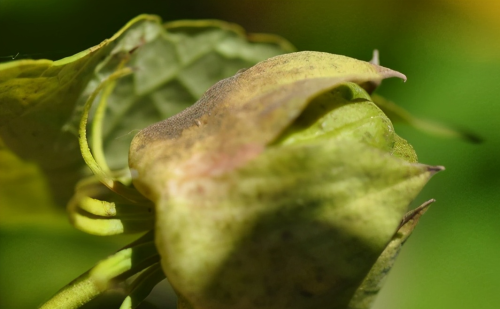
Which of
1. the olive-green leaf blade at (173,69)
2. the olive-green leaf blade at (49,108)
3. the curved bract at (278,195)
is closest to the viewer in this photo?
the curved bract at (278,195)

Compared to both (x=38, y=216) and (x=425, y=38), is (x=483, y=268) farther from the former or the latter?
(x=38, y=216)

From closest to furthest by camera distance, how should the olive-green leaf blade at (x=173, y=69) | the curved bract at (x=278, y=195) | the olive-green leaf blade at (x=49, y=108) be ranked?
1. the curved bract at (x=278, y=195)
2. the olive-green leaf blade at (x=49, y=108)
3. the olive-green leaf blade at (x=173, y=69)

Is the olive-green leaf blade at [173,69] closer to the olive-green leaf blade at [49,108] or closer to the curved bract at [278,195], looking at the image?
the olive-green leaf blade at [49,108]

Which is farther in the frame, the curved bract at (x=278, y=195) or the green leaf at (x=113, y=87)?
the green leaf at (x=113, y=87)

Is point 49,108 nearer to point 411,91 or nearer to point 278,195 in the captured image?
point 278,195

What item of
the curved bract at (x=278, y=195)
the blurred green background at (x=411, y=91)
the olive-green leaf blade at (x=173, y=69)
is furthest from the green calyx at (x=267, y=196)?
the blurred green background at (x=411, y=91)

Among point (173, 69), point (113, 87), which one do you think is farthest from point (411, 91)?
point (113, 87)
